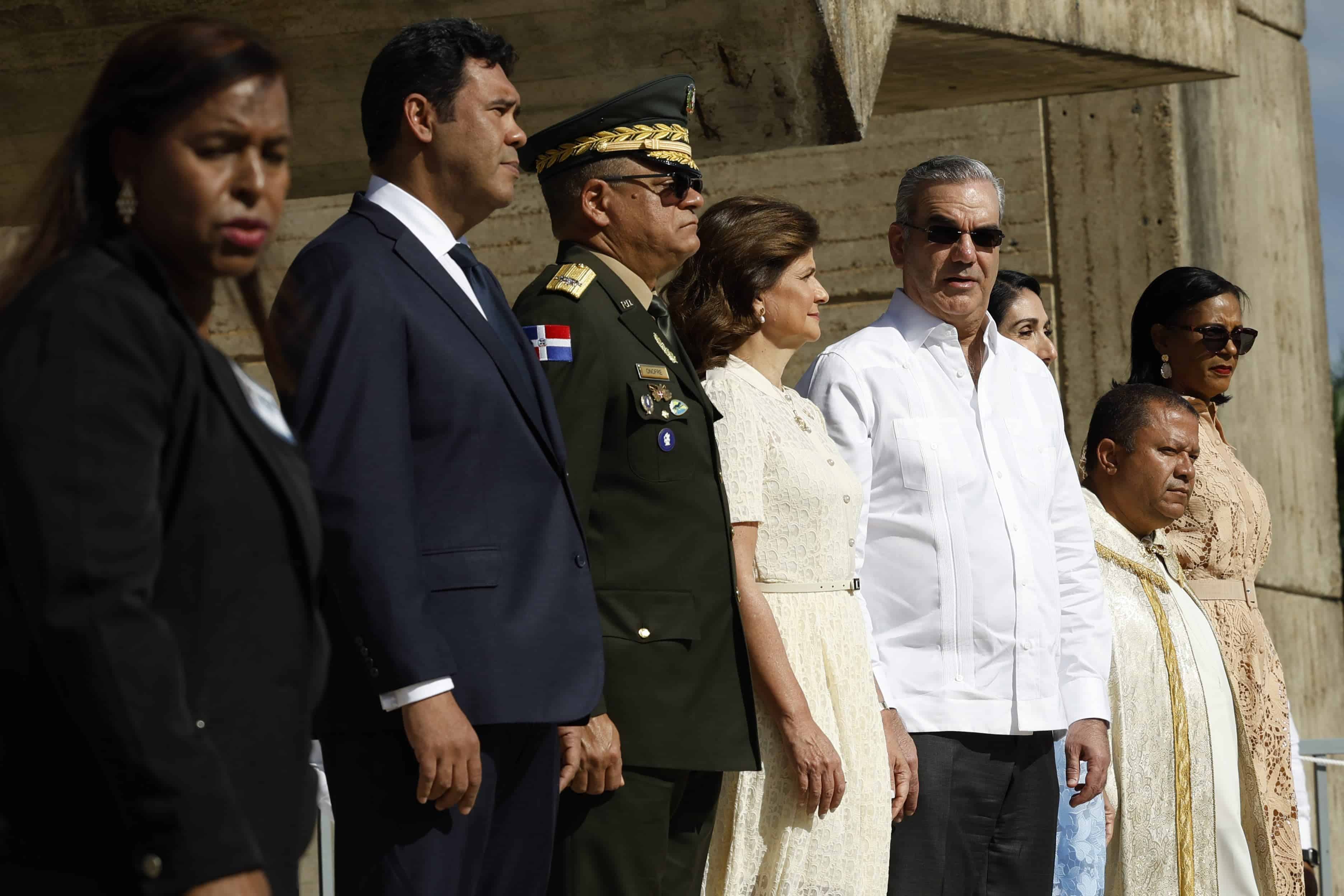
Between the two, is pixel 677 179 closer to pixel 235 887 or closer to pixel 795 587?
pixel 795 587

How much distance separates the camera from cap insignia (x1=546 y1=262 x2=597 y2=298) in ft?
9.61

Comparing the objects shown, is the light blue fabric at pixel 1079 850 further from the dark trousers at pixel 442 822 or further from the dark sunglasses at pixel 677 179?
the dark trousers at pixel 442 822

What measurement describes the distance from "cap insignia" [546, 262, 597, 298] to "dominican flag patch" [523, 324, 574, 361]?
8cm

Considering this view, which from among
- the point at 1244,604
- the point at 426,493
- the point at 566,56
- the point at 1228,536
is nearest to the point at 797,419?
the point at 426,493

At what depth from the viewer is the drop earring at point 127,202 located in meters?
1.62

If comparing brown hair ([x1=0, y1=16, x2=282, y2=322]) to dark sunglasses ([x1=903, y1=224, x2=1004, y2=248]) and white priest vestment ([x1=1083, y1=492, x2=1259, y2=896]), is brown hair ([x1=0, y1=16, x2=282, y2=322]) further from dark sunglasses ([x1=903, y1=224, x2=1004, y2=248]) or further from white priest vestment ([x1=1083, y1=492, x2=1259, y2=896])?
white priest vestment ([x1=1083, y1=492, x2=1259, y2=896])

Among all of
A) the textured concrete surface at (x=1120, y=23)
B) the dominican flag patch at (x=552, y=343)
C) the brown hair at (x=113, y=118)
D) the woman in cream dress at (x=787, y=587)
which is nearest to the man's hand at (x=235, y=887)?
the brown hair at (x=113, y=118)

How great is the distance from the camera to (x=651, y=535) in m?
2.86

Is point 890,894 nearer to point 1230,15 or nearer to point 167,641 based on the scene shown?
point 167,641

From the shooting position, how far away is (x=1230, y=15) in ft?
20.5

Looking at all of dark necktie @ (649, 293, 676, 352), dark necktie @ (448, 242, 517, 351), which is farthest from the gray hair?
dark necktie @ (448, 242, 517, 351)

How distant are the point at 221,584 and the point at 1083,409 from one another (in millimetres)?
4926

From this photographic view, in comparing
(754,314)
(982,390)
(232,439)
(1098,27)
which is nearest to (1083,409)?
(1098,27)

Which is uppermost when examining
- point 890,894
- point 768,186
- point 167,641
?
point 768,186
